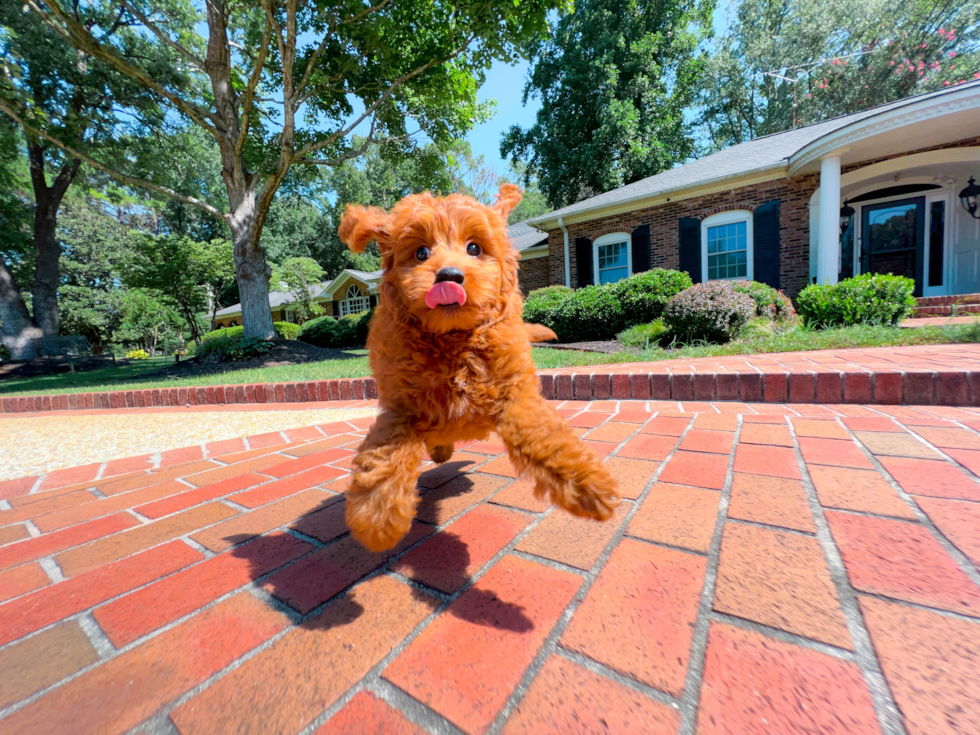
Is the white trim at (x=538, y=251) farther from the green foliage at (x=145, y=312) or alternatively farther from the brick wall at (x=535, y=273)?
the green foliage at (x=145, y=312)

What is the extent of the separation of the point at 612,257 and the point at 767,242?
13.6 ft

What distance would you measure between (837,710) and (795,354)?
4.63 metres

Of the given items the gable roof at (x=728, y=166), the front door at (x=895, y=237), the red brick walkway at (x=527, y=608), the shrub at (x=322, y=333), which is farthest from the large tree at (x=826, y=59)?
the red brick walkway at (x=527, y=608)

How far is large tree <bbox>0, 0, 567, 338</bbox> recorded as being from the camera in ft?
26.2

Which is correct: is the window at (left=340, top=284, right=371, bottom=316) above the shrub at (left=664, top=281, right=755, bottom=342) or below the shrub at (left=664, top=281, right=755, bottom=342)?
above

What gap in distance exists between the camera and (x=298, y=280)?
71.3 feet

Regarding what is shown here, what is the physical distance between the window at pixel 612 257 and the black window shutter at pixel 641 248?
6.2 inches

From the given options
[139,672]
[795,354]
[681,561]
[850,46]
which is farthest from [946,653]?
[850,46]

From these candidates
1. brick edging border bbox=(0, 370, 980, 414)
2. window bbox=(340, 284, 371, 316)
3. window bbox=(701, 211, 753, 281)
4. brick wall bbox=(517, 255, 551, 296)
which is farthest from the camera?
window bbox=(340, 284, 371, 316)

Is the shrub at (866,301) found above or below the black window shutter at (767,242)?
below

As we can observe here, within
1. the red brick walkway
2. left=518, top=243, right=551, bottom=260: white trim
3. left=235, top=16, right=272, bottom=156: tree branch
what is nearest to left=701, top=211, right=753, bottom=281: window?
left=518, top=243, right=551, bottom=260: white trim

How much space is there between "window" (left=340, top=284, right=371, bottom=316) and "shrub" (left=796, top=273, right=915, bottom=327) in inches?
960

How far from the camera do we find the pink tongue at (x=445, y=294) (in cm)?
118

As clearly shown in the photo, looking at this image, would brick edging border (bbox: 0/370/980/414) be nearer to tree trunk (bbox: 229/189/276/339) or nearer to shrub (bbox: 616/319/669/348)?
shrub (bbox: 616/319/669/348)
